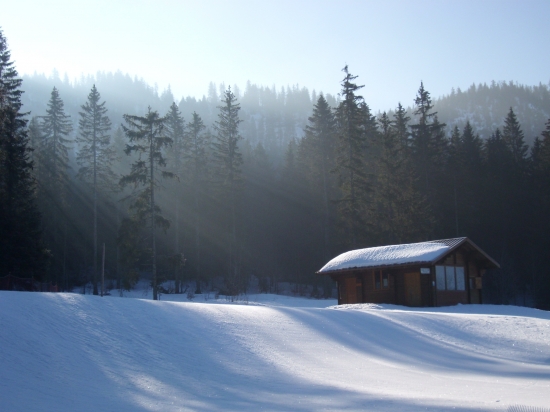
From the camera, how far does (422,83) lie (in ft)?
174

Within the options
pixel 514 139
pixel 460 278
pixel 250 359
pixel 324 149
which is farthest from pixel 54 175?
pixel 514 139

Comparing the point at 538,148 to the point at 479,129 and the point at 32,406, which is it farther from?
the point at 479,129

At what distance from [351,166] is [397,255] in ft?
54.7

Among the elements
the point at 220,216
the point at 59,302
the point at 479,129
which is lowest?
the point at 59,302

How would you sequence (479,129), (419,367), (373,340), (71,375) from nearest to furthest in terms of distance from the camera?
(71,375), (419,367), (373,340), (479,129)

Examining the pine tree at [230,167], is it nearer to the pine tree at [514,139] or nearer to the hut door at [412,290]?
the hut door at [412,290]

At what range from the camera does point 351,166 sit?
46.9 meters

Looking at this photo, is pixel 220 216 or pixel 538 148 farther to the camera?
pixel 538 148

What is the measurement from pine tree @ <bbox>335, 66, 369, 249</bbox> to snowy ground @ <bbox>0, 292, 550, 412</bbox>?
84.9ft

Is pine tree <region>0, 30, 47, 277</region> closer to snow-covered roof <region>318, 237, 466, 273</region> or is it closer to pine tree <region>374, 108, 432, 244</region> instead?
snow-covered roof <region>318, 237, 466, 273</region>

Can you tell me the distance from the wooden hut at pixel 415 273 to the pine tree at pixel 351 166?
11363mm

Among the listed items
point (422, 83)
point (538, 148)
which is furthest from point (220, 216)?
point (538, 148)

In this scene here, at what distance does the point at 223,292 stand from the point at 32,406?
37048mm

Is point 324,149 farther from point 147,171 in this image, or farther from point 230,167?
point 147,171
